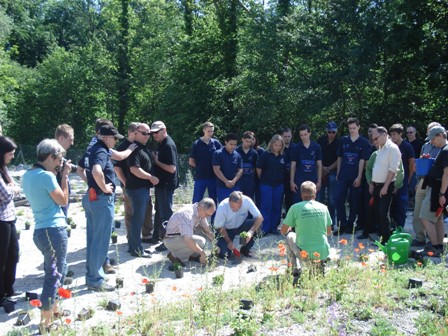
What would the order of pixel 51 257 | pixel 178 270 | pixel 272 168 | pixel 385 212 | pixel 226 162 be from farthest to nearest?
pixel 272 168 < pixel 226 162 < pixel 385 212 < pixel 178 270 < pixel 51 257

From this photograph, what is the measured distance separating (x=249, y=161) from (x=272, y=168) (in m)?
0.46

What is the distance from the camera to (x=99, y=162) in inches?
234

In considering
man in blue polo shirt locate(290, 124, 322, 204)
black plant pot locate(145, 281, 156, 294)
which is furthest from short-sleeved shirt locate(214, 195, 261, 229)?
man in blue polo shirt locate(290, 124, 322, 204)

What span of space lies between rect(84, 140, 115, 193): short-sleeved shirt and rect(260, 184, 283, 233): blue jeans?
3.75 meters

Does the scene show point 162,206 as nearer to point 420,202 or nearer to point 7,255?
point 7,255

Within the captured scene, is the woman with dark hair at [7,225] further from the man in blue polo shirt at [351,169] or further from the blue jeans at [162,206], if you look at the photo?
the man in blue polo shirt at [351,169]

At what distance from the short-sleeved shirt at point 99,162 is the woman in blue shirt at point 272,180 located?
3.72m

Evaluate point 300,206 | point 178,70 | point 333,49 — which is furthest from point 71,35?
point 300,206

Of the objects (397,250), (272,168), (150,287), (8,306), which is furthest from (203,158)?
(8,306)

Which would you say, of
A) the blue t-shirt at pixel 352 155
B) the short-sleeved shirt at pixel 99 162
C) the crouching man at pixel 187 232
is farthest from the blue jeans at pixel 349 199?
the short-sleeved shirt at pixel 99 162

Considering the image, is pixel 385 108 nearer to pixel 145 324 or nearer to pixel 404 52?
pixel 404 52

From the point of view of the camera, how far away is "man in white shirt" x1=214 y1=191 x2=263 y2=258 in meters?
7.19

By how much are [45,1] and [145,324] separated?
186ft

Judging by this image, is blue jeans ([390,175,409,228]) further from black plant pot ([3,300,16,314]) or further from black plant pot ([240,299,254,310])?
black plant pot ([3,300,16,314])
